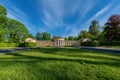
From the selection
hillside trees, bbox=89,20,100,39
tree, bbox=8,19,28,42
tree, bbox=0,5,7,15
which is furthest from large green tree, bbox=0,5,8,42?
hillside trees, bbox=89,20,100,39

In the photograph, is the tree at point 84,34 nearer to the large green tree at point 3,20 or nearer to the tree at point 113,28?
the tree at point 113,28

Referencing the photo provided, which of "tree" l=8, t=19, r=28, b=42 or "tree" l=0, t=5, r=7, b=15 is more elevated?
"tree" l=0, t=5, r=7, b=15

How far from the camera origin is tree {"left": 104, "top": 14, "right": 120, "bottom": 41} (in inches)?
1902

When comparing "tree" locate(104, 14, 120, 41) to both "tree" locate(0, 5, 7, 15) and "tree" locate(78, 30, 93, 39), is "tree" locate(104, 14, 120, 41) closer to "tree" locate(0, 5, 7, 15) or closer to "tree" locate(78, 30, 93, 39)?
"tree" locate(78, 30, 93, 39)

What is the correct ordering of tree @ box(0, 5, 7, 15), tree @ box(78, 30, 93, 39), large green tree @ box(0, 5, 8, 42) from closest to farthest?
1. large green tree @ box(0, 5, 8, 42)
2. tree @ box(0, 5, 7, 15)
3. tree @ box(78, 30, 93, 39)

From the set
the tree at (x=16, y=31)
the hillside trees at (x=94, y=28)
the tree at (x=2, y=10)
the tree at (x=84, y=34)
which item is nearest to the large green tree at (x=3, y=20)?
the tree at (x=2, y=10)

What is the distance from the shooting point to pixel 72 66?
6.52 meters

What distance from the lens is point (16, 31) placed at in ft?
197

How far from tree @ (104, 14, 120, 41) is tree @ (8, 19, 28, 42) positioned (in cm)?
3486

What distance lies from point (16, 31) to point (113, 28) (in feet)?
125

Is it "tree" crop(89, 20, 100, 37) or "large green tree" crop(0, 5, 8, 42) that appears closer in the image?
"large green tree" crop(0, 5, 8, 42)

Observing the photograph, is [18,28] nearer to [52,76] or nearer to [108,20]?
[108,20]

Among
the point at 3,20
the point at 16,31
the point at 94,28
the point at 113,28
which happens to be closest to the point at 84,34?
the point at 94,28

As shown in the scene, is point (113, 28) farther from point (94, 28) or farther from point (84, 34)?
point (94, 28)
